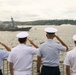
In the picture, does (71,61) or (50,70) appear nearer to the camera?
(71,61)

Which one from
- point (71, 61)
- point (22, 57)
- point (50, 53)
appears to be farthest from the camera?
point (50, 53)

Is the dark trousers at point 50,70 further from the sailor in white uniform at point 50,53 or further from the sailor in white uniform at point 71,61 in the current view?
the sailor in white uniform at point 71,61

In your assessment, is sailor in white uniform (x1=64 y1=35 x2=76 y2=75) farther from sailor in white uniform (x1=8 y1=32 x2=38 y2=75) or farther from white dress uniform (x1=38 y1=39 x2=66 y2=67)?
sailor in white uniform (x1=8 y1=32 x2=38 y2=75)

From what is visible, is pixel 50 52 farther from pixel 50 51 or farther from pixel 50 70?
pixel 50 70

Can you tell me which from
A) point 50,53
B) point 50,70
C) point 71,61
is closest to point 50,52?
point 50,53

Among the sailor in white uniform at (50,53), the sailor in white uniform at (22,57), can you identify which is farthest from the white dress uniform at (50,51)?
the sailor in white uniform at (22,57)

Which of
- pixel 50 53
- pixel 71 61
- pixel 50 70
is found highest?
pixel 50 53

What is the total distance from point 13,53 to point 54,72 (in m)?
0.95

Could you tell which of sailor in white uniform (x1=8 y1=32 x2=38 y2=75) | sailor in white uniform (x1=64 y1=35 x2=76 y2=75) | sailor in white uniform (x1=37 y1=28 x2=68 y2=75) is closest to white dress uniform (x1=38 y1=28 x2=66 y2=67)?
sailor in white uniform (x1=37 y1=28 x2=68 y2=75)

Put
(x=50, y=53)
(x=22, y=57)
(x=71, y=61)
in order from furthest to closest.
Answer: (x=50, y=53), (x=22, y=57), (x=71, y=61)

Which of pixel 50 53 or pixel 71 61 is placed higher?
pixel 50 53

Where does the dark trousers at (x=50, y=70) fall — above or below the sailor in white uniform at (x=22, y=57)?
below

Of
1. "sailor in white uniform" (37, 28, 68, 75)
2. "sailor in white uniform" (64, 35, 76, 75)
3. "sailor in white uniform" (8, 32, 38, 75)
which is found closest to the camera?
"sailor in white uniform" (64, 35, 76, 75)

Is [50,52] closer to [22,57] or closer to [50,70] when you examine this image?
[50,70]
